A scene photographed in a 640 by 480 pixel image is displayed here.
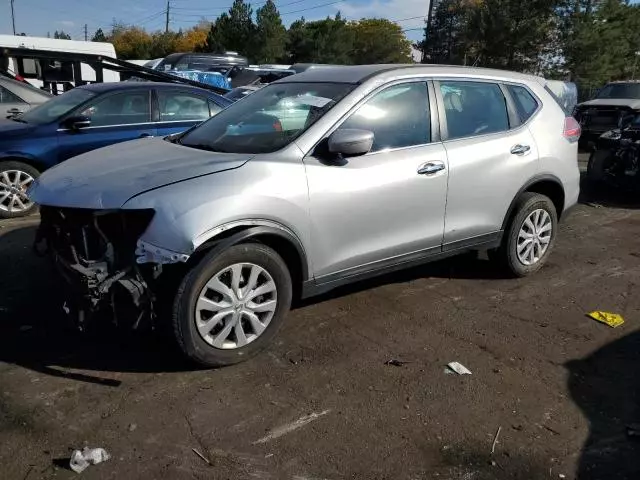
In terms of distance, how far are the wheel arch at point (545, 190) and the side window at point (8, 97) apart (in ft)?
22.8

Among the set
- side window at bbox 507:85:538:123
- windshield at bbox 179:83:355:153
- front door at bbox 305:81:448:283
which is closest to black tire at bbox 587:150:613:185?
side window at bbox 507:85:538:123

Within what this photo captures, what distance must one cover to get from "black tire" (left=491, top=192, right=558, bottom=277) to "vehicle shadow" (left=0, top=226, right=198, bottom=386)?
285 centimetres

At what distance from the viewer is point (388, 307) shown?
4395 mm

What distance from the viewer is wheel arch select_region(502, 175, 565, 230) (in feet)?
15.7

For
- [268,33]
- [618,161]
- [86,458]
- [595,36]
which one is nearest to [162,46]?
[268,33]

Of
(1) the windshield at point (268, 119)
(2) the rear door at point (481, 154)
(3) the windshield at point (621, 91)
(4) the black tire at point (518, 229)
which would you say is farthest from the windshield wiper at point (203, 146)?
(3) the windshield at point (621, 91)

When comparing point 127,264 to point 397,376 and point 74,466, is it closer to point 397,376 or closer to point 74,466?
point 74,466

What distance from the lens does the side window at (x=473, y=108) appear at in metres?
4.35

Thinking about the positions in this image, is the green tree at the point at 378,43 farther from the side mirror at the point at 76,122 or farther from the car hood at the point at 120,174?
the car hood at the point at 120,174

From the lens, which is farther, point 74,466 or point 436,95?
point 436,95

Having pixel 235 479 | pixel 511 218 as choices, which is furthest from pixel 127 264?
pixel 511 218

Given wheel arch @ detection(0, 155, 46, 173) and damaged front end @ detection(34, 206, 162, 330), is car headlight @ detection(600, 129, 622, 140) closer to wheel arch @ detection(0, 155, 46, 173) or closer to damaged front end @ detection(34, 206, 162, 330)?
damaged front end @ detection(34, 206, 162, 330)

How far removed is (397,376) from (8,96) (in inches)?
290

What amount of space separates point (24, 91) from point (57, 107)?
5.54 feet
